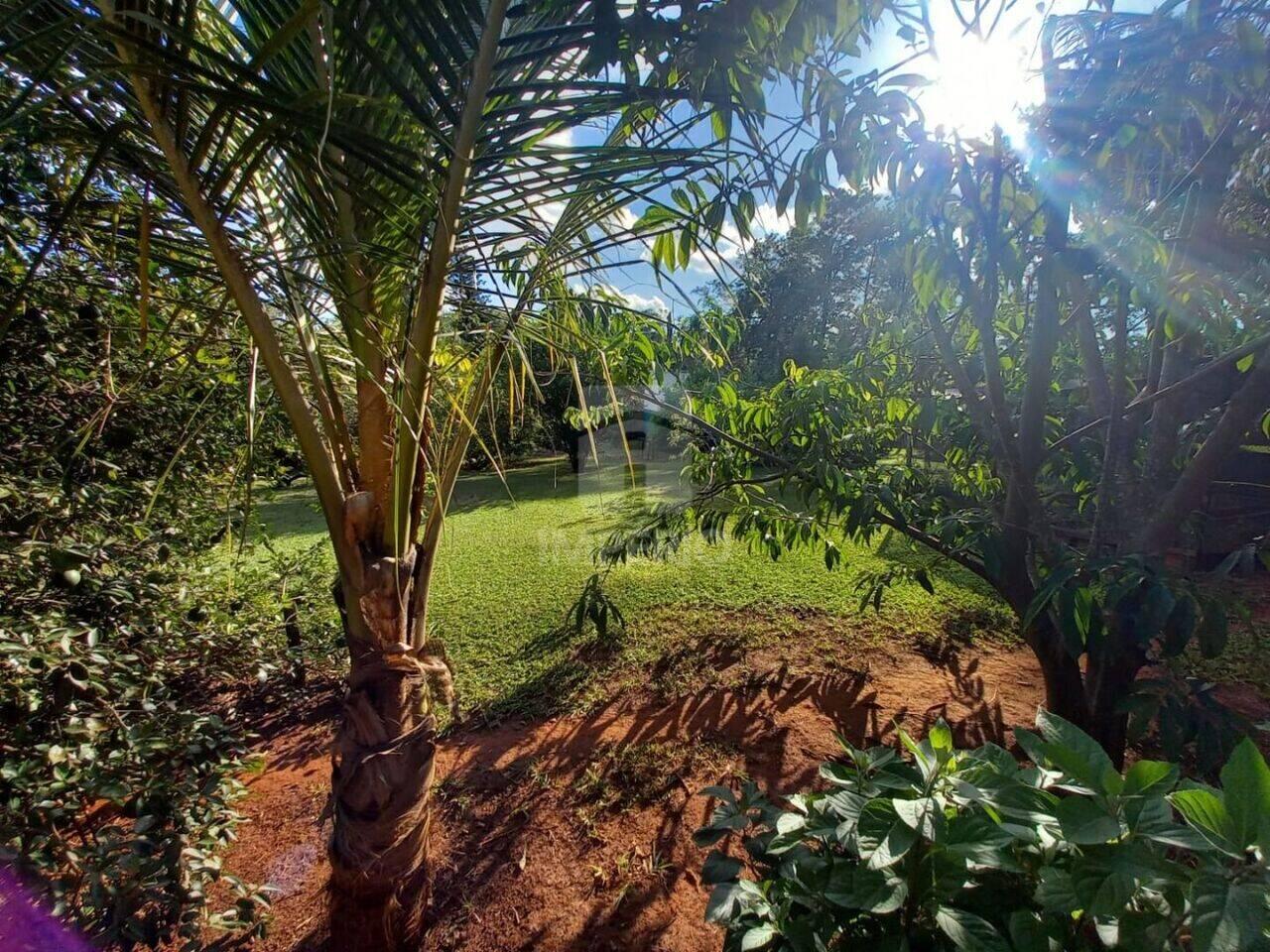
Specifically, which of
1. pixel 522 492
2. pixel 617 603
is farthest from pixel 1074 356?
pixel 522 492

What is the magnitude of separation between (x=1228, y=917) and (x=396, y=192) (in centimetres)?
192

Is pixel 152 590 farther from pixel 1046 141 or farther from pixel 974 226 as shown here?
pixel 1046 141

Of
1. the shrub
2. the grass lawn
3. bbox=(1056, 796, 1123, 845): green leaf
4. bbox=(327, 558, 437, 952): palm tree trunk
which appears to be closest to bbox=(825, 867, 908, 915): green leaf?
the shrub

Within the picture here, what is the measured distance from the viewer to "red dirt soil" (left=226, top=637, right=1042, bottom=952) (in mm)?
1562

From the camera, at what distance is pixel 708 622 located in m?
3.76

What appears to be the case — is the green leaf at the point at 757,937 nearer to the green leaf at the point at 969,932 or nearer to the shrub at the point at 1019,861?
the shrub at the point at 1019,861

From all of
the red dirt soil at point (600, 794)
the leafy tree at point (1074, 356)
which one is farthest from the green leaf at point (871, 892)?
the red dirt soil at point (600, 794)

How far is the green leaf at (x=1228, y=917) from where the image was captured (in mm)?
481

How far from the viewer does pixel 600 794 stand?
210cm

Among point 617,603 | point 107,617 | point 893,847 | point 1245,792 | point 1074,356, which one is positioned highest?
point 1074,356

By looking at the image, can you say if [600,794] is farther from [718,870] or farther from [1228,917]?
[1228,917]

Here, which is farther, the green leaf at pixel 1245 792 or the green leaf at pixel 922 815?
the green leaf at pixel 922 815

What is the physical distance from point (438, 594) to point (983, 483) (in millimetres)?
4622

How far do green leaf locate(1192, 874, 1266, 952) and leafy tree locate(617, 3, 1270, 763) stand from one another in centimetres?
80
